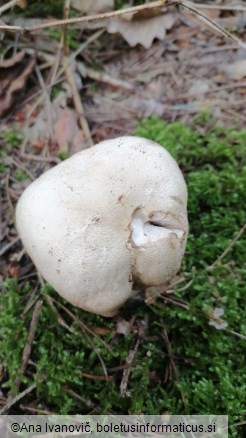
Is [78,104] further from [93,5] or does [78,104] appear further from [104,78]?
[93,5]

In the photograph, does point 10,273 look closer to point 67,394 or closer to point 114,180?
point 67,394

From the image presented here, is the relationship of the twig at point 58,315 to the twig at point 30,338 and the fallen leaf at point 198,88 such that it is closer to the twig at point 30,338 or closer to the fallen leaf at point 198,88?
the twig at point 30,338

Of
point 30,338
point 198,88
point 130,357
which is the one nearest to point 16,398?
point 30,338

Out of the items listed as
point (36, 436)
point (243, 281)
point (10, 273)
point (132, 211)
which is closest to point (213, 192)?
point (243, 281)

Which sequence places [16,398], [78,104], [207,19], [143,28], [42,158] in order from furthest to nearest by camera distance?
[143,28] → [78,104] → [42,158] → [16,398] → [207,19]

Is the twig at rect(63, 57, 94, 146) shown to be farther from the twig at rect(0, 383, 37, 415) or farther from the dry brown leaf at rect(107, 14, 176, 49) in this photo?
the twig at rect(0, 383, 37, 415)
